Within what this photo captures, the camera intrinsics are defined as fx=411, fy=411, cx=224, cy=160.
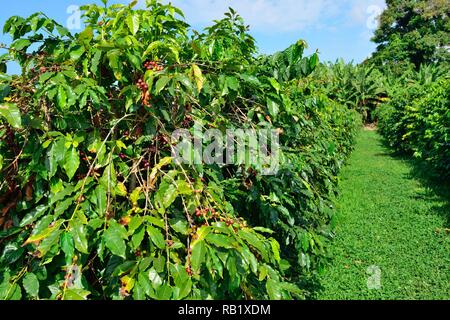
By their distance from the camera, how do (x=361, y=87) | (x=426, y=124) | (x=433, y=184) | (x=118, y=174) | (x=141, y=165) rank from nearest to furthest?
(x=118, y=174), (x=141, y=165), (x=433, y=184), (x=426, y=124), (x=361, y=87)

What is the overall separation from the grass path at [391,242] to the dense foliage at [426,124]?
0.79m

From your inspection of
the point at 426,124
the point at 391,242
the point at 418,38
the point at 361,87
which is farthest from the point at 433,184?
the point at 418,38

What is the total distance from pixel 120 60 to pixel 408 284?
360 cm

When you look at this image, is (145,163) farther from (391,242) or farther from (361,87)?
(361,87)

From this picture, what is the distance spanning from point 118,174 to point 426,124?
33.0 feet

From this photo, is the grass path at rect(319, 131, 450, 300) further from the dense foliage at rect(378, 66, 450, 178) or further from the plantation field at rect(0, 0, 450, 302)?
the plantation field at rect(0, 0, 450, 302)

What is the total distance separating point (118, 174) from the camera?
1.57 m

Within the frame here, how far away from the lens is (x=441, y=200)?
6906mm

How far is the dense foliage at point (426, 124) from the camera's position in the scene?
818cm

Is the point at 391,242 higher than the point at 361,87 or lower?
lower

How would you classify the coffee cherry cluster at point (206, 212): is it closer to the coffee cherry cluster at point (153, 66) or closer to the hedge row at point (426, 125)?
the coffee cherry cluster at point (153, 66)

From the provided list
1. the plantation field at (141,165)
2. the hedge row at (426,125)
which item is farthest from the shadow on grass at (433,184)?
the plantation field at (141,165)

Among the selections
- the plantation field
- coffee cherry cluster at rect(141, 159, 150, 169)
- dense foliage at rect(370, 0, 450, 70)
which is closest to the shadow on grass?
the plantation field
